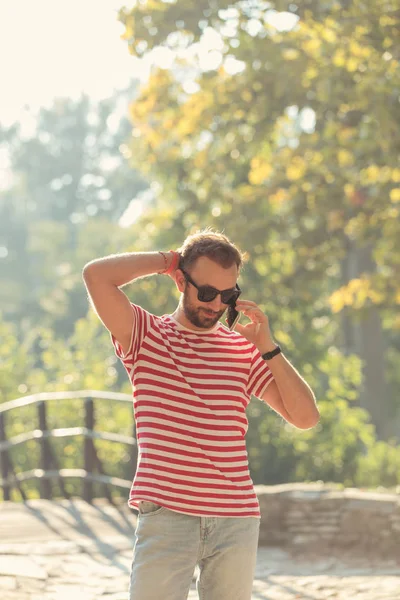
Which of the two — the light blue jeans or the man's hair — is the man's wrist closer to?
the man's hair

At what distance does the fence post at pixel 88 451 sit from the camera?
1080 centimetres

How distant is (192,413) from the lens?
3553mm

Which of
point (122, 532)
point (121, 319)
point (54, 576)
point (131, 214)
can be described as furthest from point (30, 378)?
point (131, 214)

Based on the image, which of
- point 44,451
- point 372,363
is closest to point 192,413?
point 44,451

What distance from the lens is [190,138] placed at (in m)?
17.2

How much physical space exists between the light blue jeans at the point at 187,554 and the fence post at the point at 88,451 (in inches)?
284

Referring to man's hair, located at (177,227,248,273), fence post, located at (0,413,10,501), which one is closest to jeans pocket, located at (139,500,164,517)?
man's hair, located at (177,227,248,273)

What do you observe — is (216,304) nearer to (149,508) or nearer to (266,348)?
(266,348)

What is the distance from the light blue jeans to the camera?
11.4 feet

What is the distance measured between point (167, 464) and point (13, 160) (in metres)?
68.5

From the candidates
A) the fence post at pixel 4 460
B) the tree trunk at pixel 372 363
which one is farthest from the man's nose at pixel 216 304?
the tree trunk at pixel 372 363

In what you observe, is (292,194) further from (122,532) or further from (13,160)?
(13,160)

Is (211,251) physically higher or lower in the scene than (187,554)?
higher

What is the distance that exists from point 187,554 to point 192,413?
1.34 feet
